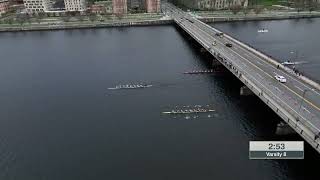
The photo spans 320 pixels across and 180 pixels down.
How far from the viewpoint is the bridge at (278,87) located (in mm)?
60656

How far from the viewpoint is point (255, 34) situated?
162 meters

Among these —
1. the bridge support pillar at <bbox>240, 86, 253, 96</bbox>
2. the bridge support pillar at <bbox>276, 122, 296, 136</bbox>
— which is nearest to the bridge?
the bridge support pillar at <bbox>276, 122, 296, 136</bbox>

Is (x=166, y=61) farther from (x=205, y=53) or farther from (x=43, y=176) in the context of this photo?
(x=43, y=176)

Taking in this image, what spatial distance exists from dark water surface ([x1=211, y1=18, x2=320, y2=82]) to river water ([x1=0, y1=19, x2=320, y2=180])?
90.5 feet

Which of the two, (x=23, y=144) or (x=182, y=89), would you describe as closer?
(x=23, y=144)

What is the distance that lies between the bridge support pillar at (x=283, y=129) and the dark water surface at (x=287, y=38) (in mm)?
29245

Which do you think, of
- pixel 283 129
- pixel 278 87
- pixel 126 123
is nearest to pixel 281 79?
pixel 278 87

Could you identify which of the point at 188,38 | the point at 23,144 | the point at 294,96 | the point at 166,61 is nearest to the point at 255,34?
the point at 188,38

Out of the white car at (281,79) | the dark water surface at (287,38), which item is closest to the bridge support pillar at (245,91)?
the white car at (281,79)

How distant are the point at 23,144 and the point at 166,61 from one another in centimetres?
6691

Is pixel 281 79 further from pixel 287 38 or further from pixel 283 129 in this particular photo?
pixel 287 38

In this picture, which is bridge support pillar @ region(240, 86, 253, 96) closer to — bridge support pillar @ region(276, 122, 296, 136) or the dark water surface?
the dark water surface

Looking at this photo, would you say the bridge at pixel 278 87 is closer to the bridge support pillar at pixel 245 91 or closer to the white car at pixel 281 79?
the white car at pixel 281 79

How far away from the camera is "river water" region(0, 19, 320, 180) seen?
2371 inches
